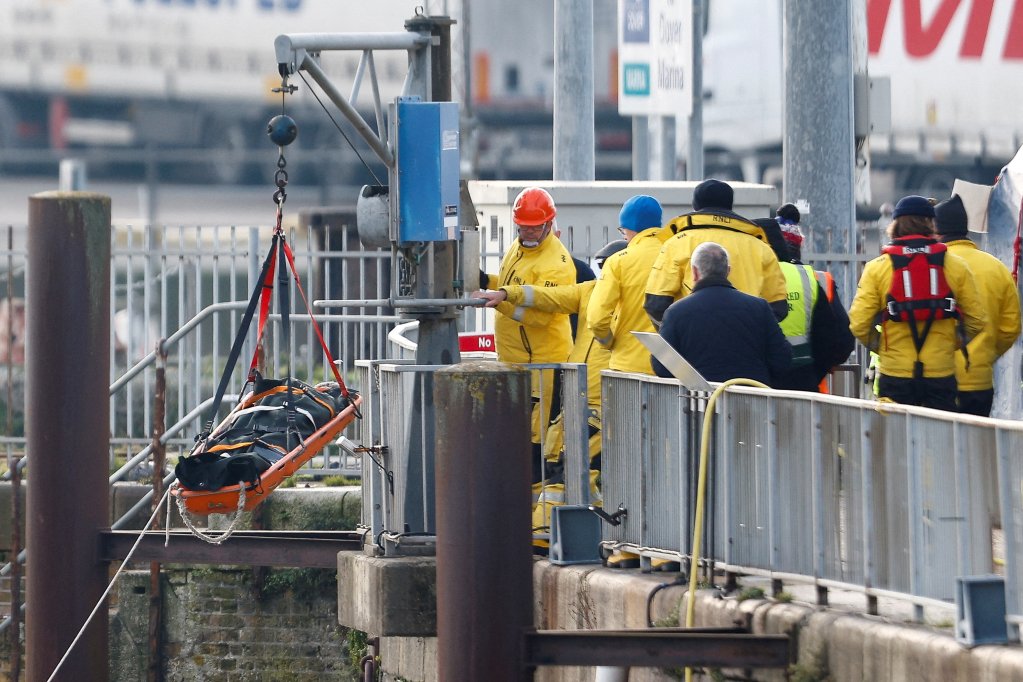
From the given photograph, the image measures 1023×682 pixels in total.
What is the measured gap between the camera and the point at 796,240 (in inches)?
380

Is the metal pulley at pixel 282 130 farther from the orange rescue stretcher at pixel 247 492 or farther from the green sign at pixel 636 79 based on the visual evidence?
the green sign at pixel 636 79

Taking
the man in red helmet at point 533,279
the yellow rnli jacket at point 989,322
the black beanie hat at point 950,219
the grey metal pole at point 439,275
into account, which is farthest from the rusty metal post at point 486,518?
the black beanie hat at point 950,219

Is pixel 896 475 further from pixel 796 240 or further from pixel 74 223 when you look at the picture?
pixel 74 223

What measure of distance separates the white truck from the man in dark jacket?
19.7 meters

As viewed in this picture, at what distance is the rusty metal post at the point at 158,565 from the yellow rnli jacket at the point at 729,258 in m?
4.33

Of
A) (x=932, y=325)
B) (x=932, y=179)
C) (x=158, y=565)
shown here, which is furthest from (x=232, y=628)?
(x=932, y=179)

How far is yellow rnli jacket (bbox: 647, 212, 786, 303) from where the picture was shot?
829 centimetres

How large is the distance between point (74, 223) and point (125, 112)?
70.6 ft

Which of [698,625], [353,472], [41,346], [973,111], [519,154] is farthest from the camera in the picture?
[519,154]

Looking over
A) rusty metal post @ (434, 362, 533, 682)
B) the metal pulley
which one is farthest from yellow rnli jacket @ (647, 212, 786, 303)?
rusty metal post @ (434, 362, 533, 682)

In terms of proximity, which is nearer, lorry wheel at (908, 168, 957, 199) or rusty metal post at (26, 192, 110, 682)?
rusty metal post at (26, 192, 110, 682)

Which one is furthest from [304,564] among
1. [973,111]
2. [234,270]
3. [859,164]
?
[973,111]

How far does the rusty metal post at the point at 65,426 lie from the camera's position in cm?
942

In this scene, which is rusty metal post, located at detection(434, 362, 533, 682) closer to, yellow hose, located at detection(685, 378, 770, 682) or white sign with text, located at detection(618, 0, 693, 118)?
yellow hose, located at detection(685, 378, 770, 682)
